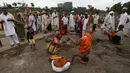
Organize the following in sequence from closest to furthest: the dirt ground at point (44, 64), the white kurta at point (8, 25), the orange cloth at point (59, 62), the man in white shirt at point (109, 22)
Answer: the orange cloth at point (59, 62), the dirt ground at point (44, 64), the white kurta at point (8, 25), the man in white shirt at point (109, 22)

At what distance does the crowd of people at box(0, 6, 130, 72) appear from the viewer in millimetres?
4863

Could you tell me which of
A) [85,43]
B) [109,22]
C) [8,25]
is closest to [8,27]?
[8,25]

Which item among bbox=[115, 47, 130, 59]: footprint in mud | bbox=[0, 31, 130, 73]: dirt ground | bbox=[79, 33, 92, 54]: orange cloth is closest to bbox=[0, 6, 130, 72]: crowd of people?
bbox=[79, 33, 92, 54]: orange cloth

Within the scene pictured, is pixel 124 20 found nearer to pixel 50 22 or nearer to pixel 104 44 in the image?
pixel 104 44

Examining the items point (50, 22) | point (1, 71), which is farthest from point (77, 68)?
point (50, 22)

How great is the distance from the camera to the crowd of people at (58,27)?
4.86 metres

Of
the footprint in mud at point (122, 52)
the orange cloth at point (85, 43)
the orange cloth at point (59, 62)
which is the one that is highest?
the orange cloth at point (85, 43)

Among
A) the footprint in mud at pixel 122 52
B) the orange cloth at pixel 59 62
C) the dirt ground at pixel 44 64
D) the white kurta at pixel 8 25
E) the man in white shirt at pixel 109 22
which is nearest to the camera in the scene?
the orange cloth at pixel 59 62

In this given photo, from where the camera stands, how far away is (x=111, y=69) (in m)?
4.86

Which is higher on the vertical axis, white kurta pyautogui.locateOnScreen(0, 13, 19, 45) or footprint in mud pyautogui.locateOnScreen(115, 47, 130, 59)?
white kurta pyautogui.locateOnScreen(0, 13, 19, 45)

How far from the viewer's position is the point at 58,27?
1245 centimetres

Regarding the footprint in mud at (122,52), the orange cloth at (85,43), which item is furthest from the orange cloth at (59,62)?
the footprint in mud at (122,52)

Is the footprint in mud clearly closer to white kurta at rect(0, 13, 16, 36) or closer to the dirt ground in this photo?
the dirt ground

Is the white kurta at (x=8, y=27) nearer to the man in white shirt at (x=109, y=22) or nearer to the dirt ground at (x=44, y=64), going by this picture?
the dirt ground at (x=44, y=64)
